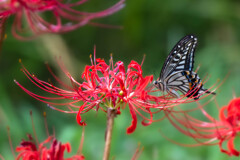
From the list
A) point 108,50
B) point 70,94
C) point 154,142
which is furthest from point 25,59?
point 70,94

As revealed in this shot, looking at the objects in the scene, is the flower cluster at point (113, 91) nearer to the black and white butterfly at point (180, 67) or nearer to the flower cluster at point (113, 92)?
the flower cluster at point (113, 92)

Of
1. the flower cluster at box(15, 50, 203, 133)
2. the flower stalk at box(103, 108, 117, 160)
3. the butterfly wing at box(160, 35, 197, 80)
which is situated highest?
the butterfly wing at box(160, 35, 197, 80)

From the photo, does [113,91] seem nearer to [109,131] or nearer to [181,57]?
[109,131]

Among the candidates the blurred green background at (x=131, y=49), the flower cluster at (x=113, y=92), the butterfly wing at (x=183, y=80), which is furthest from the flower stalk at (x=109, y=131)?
the blurred green background at (x=131, y=49)

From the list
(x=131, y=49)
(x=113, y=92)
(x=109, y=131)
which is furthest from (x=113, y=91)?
(x=131, y=49)

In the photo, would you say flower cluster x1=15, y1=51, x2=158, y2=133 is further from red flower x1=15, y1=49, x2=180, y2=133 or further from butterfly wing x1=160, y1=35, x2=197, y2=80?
butterfly wing x1=160, y1=35, x2=197, y2=80

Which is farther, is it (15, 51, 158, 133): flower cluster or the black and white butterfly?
the black and white butterfly

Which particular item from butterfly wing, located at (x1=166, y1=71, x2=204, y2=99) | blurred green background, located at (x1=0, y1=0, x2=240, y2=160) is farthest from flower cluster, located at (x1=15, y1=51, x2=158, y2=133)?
blurred green background, located at (x1=0, y1=0, x2=240, y2=160)
